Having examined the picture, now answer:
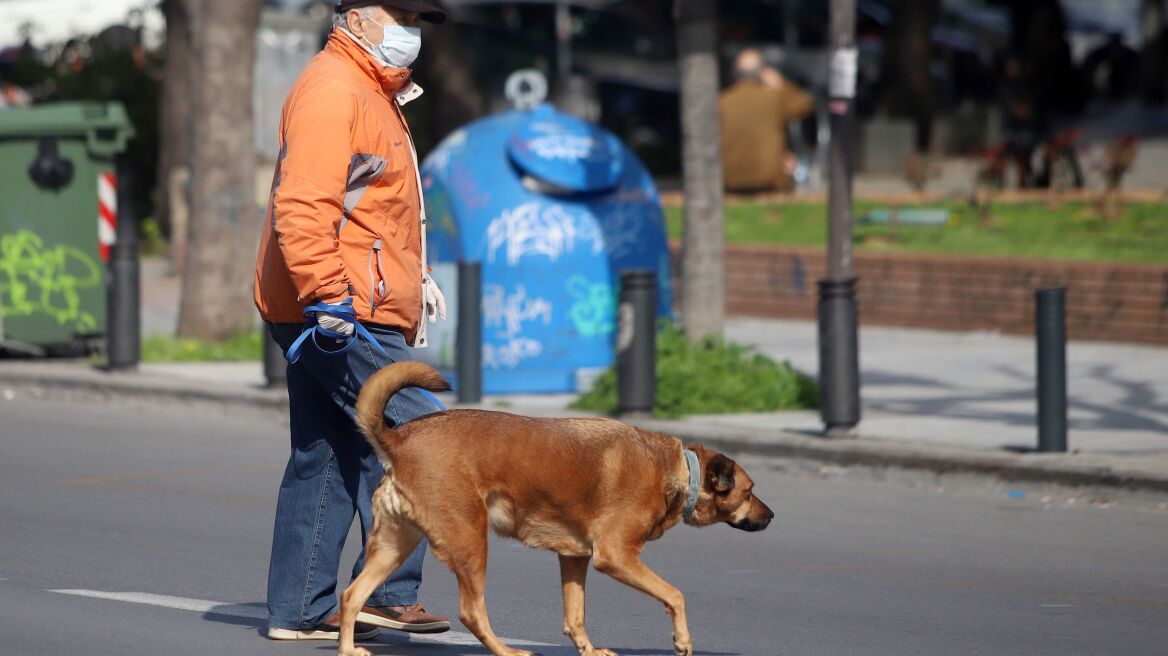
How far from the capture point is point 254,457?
10125 millimetres

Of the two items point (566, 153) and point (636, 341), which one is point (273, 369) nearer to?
point (566, 153)

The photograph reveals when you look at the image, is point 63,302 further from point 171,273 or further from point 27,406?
point 171,273

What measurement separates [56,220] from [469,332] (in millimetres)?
4292

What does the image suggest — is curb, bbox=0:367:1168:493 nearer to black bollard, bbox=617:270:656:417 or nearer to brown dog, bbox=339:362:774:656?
black bollard, bbox=617:270:656:417

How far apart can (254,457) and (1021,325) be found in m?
7.25

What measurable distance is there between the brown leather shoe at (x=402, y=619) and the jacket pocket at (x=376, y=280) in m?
0.97

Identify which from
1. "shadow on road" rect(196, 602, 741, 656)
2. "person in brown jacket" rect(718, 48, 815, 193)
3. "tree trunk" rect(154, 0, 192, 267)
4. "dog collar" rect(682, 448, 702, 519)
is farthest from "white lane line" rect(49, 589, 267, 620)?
"person in brown jacket" rect(718, 48, 815, 193)

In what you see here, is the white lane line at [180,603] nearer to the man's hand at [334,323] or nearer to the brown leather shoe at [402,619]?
the brown leather shoe at [402,619]

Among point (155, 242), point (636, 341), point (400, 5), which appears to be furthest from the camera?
point (155, 242)

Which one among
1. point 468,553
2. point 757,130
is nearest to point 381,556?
point 468,553

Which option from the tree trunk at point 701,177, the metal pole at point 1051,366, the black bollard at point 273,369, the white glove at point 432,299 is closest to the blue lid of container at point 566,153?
the tree trunk at point 701,177

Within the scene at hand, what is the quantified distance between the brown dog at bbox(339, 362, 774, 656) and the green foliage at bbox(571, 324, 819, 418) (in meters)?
5.58

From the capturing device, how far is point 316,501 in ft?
18.2

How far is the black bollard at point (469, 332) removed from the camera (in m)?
11.2
